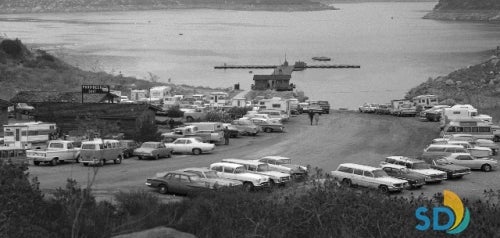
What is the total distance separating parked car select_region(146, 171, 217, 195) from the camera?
19.5 meters

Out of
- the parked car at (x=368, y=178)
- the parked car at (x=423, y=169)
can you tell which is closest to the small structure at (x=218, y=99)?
the parked car at (x=423, y=169)

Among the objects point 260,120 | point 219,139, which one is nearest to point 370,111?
point 260,120

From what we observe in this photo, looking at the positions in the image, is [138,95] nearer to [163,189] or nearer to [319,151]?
[319,151]

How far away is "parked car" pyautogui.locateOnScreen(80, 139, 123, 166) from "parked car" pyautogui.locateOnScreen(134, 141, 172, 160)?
1.41 metres

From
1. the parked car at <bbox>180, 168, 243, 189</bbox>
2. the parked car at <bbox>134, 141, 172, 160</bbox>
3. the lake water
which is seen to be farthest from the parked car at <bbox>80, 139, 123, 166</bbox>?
the lake water

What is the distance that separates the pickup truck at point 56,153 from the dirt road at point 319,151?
36cm

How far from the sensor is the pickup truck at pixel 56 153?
2545 centimetres

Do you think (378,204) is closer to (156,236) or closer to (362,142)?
(156,236)

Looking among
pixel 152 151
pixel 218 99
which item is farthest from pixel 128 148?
pixel 218 99

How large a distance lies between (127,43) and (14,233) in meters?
155

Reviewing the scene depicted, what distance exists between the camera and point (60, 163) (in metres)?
26.1

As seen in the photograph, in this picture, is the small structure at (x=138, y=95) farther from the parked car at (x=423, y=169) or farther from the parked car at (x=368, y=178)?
the parked car at (x=368, y=178)

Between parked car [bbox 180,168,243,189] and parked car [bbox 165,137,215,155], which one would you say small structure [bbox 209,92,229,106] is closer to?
parked car [bbox 165,137,215,155]

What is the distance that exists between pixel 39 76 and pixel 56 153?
35228mm
